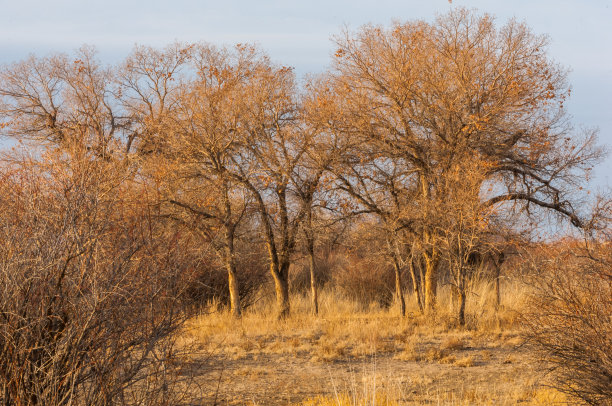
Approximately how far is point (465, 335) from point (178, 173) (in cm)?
826

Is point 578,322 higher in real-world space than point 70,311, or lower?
lower

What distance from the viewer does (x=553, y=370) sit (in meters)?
7.09

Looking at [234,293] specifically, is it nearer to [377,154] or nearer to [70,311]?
[377,154]

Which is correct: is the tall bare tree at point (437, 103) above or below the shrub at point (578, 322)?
above

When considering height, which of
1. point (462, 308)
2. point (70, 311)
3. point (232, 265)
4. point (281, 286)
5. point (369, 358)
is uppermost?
point (232, 265)

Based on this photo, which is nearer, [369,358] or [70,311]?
[70,311]

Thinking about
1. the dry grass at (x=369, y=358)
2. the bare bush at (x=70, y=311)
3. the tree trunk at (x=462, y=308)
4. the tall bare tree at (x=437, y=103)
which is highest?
the tall bare tree at (x=437, y=103)

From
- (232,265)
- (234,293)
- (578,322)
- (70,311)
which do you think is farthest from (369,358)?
(70,311)

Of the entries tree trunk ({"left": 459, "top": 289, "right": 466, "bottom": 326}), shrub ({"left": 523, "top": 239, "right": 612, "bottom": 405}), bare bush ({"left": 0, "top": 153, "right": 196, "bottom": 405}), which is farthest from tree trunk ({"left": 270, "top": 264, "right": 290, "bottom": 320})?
bare bush ({"left": 0, "top": 153, "right": 196, "bottom": 405})

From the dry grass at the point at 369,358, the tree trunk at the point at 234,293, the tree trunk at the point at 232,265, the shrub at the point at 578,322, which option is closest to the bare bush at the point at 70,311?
the dry grass at the point at 369,358

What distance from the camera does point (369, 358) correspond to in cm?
1170

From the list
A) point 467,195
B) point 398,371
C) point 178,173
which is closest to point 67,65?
point 178,173

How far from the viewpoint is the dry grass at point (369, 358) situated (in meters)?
8.60

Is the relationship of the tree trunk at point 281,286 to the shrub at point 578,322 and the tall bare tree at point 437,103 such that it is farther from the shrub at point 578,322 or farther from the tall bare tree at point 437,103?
the shrub at point 578,322
